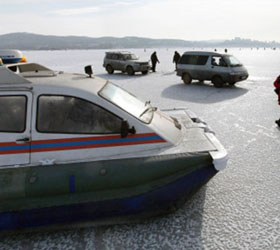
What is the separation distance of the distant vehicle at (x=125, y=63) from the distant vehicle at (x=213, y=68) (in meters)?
4.29

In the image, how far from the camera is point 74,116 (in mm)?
3404

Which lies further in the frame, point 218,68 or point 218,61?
point 218,61

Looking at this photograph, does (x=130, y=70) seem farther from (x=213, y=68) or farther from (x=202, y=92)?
(x=202, y=92)

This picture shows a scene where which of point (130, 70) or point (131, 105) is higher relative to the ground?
point (130, 70)

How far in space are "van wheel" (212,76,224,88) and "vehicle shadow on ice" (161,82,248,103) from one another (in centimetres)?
20

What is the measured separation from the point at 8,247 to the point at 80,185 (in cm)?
110

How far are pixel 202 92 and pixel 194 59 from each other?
2.61 metres

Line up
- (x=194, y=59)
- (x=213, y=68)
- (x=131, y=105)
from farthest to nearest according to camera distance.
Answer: (x=194, y=59)
(x=213, y=68)
(x=131, y=105)

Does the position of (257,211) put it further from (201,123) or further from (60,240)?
(60,240)

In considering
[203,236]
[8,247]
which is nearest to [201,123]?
[203,236]

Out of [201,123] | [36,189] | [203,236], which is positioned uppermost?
[201,123]

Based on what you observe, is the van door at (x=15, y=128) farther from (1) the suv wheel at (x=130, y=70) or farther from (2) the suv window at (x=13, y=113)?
(1) the suv wheel at (x=130, y=70)

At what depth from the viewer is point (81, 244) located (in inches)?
126

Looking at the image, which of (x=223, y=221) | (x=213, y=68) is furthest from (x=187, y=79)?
(x=223, y=221)
